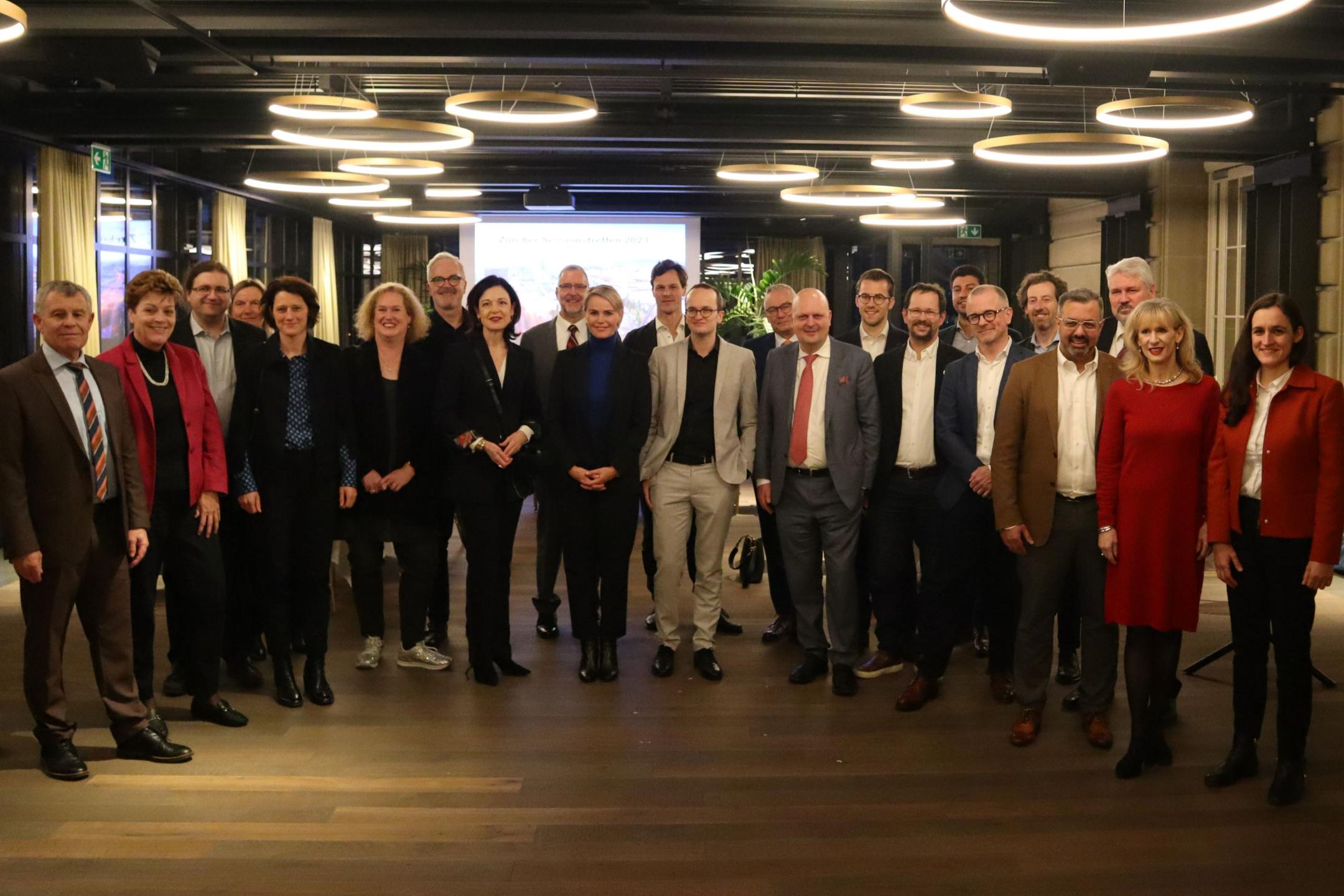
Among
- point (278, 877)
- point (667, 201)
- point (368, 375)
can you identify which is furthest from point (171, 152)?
point (278, 877)

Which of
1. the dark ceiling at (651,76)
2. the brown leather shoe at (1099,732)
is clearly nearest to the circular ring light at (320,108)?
the dark ceiling at (651,76)

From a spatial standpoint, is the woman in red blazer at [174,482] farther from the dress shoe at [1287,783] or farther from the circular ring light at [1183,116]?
the circular ring light at [1183,116]

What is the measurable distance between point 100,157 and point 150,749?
865 cm

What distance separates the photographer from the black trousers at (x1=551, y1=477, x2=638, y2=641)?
5.32 meters

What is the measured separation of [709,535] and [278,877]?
100 inches

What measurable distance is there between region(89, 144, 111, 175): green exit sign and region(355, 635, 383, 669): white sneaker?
7.66 m

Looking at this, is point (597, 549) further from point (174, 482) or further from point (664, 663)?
point (174, 482)

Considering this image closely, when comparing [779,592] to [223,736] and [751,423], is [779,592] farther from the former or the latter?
[223,736]

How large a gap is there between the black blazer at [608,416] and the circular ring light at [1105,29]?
2.09m

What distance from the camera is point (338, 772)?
4.21 meters

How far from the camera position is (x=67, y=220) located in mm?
11047

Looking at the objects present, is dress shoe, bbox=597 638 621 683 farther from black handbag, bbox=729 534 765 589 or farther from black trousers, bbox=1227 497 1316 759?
black trousers, bbox=1227 497 1316 759

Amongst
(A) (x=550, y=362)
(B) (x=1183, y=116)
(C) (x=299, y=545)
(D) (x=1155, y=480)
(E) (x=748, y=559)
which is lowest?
(E) (x=748, y=559)

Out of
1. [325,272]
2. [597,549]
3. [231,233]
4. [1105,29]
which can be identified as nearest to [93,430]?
[597,549]
